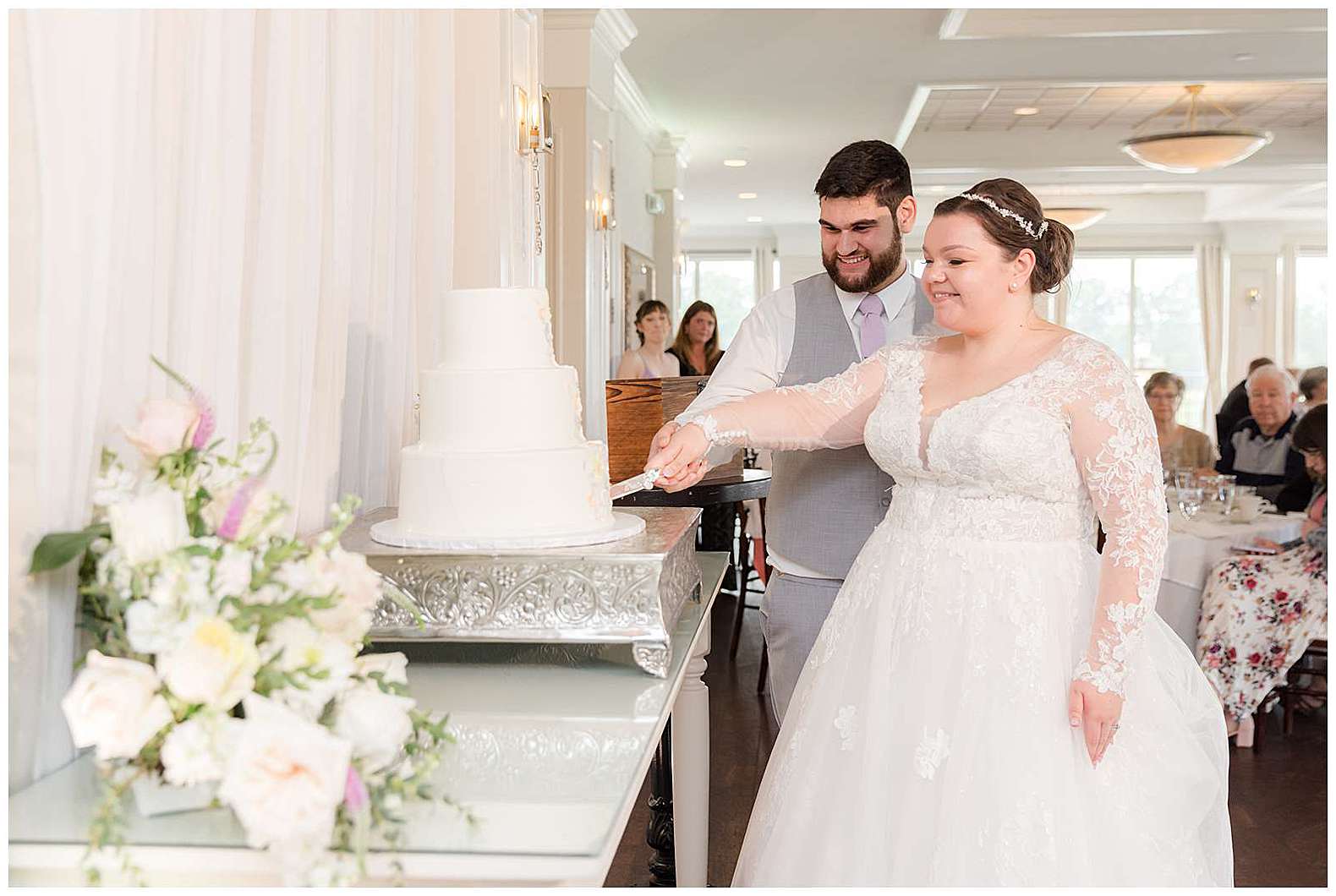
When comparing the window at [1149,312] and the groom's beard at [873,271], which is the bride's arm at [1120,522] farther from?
the window at [1149,312]

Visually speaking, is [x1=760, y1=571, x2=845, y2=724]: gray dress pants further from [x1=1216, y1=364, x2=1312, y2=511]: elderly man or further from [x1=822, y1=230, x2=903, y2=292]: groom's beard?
[x1=1216, y1=364, x2=1312, y2=511]: elderly man

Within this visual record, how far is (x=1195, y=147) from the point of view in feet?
25.0

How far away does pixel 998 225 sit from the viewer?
6.61 feet

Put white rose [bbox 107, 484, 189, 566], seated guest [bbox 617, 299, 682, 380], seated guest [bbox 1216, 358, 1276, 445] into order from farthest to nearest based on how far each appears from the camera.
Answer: seated guest [bbox 617, 299, 682, 380], seated guest [bbox 1216, 358, 1276, 445], white rose [bbox 107, 484, 189, 566]

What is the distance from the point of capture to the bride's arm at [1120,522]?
6.06ft

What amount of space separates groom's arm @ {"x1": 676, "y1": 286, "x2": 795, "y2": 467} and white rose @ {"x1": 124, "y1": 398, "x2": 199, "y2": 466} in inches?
58.9

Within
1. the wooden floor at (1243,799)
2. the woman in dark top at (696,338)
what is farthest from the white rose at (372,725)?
the woman in dark top at (696,338)

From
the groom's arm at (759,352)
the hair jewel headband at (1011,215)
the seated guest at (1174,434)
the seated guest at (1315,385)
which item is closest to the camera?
the hair jewel headband at (1011,215)

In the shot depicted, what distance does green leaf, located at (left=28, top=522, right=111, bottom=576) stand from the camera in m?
1.12

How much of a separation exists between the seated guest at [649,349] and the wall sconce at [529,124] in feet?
13.4

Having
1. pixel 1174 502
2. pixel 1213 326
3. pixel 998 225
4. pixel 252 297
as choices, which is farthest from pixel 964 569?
pixel 1213 326

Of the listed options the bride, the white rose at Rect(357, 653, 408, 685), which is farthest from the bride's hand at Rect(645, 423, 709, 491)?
the white rose at Rect(357, 653, 408, 685)

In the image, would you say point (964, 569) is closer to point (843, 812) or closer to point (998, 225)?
point (843, 812)

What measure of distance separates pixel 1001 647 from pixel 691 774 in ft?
2.29
